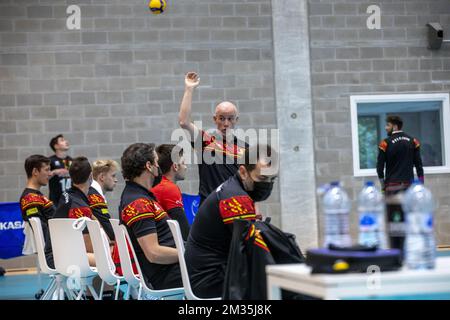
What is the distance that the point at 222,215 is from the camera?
11.6ft

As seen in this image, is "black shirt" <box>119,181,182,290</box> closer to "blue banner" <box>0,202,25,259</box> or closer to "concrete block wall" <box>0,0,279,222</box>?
"blue banner" <box>0,202,25,259</box>

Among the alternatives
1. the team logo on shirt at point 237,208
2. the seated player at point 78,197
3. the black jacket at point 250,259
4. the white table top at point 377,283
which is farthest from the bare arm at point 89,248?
the white table top at point 377,283

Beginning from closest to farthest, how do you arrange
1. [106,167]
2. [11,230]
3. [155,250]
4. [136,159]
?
[155,250]
[136,159]
[106,167]
[11,230]

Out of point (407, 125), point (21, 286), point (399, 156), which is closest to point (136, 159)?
point (21, 286)

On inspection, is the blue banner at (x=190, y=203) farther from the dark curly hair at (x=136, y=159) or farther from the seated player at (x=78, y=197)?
the dark curly hair at (x=136, y=159)

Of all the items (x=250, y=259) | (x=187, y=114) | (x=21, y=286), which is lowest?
(x=21, y=286)

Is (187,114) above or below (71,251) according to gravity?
above

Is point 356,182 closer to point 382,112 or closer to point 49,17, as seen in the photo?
point 382,112

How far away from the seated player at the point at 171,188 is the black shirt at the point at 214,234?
3.88ft

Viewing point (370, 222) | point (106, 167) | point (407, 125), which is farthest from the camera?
point (407, 125)

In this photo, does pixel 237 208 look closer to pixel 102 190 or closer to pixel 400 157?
pixel 102 190

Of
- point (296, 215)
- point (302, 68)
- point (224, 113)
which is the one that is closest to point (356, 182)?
point (296, 215)

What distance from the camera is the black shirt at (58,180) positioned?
30.5ft

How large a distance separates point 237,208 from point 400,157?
20.0 feet
